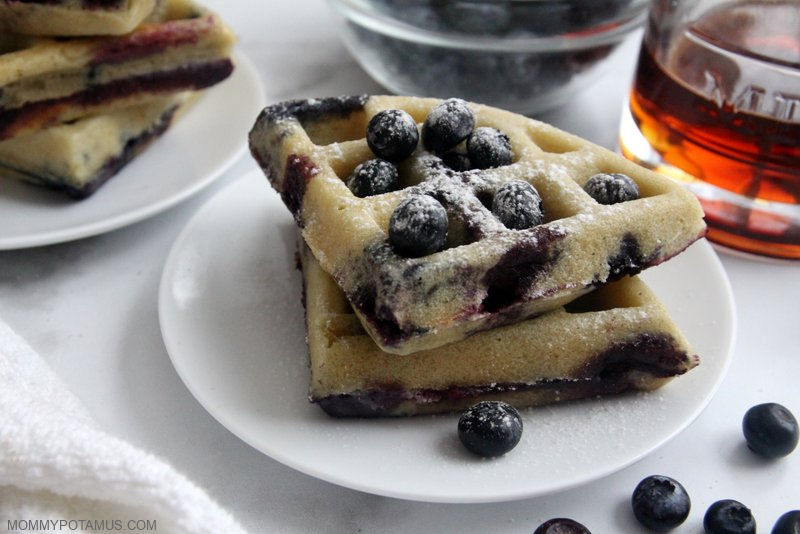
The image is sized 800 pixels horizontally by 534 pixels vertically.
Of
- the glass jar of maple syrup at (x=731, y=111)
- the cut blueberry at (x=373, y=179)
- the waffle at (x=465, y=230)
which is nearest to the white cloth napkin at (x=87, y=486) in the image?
the waffle at (x=465, y=230)

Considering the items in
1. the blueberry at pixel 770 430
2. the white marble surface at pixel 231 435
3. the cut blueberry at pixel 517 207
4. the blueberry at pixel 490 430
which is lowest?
the white marble surface at pixel 231 435

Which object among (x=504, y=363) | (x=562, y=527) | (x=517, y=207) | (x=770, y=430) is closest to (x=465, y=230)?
(x=517, y=207)

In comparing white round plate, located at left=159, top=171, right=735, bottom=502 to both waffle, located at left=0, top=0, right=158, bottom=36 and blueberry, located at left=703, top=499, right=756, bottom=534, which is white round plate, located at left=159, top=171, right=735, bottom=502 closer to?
blueberry, located at left=703, top=499, right=756, bottom=534

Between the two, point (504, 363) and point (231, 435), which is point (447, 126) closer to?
point (504, 363)

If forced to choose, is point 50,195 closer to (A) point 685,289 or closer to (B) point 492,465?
(B) point 492,465

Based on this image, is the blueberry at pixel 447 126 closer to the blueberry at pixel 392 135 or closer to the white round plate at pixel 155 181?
the blueberry at pixel 392 135

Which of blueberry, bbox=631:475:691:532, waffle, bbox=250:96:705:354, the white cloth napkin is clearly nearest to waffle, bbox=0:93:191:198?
waffle, bbox=250:96:705:354

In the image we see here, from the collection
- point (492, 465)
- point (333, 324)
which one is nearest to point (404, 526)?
point (492, 465)
